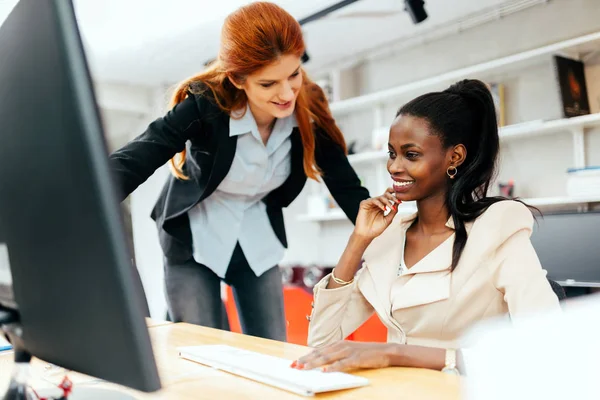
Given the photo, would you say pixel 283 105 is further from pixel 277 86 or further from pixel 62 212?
pixel 62 212

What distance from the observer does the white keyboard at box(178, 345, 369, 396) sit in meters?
0.70

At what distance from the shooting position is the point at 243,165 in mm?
1624

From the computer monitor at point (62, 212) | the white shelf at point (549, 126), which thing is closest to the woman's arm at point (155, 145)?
the computer monitor at point (62, 212)

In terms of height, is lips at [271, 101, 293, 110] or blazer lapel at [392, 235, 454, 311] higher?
lips at [271, 101, 293, 110]

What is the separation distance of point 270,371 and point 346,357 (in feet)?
0.40

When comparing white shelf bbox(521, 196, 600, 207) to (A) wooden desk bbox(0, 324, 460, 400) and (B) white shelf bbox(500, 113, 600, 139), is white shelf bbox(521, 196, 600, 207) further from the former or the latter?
(A) wooden desk bbox(0, 324, 460, 400)

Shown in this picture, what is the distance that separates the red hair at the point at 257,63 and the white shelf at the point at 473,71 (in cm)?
193

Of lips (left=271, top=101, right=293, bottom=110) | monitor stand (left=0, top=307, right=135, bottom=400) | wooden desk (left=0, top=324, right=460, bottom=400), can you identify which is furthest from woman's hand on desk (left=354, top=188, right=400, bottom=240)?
monitor stand (left=0, top=307, right=135, bottom=400)

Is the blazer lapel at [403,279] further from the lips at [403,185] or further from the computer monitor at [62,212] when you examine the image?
the computer monitor at [62,212]

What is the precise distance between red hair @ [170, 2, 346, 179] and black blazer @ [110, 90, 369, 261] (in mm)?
36

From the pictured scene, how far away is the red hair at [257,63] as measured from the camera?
1418mm

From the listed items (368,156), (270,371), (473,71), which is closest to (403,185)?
(270,371)

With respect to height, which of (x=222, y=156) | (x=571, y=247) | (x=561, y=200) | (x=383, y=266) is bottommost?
(x=571, y=247)

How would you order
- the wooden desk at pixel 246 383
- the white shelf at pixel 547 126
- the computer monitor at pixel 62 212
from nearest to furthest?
the computer monitor at pixel 62 212 → the wooden desk at pixel 246 383 → the white shelf at pixel 547 126
